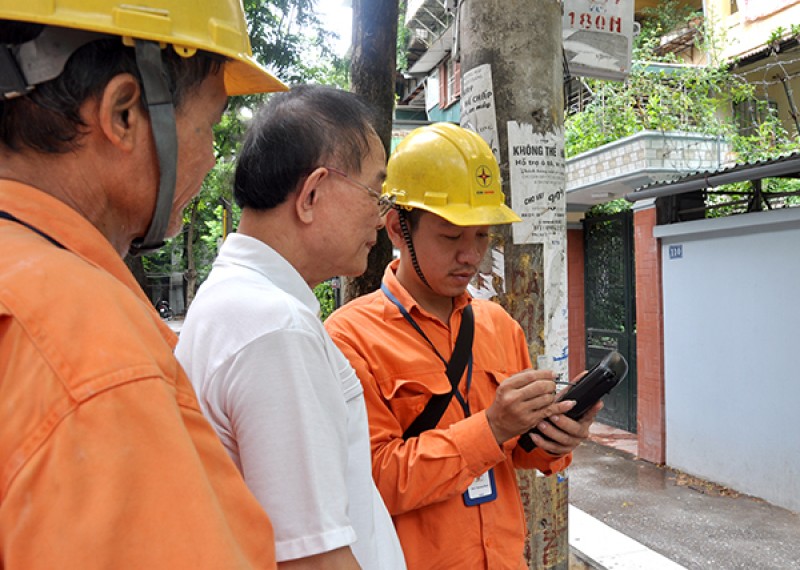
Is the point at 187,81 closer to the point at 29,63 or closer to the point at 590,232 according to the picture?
the point at 29,63

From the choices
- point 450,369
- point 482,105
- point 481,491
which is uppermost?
point 482,105

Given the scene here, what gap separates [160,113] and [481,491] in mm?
1419

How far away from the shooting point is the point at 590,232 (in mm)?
9828

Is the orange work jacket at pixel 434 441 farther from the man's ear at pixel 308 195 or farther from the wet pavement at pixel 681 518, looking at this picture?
the wet pavement at pixel 681 518

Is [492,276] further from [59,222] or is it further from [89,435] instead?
[89,435]

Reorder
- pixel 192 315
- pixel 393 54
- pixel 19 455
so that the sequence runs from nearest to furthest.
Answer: pixel 19 455
pixel 192 315
pixel 393 54

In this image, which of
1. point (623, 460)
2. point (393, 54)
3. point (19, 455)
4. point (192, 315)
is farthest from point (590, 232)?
point (19, 455)

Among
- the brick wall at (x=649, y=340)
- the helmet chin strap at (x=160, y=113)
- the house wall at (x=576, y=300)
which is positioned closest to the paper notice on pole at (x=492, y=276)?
the helmet chin strap at (x=160, y=113)

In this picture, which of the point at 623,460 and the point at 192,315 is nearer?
the point at 192,315

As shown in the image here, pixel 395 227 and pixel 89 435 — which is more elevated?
pixel 395 227

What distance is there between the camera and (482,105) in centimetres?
259

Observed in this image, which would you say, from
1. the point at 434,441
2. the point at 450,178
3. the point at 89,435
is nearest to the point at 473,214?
the point at 450,178

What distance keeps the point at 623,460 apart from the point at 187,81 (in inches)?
305

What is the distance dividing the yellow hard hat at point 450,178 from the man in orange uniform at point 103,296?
121 cm
